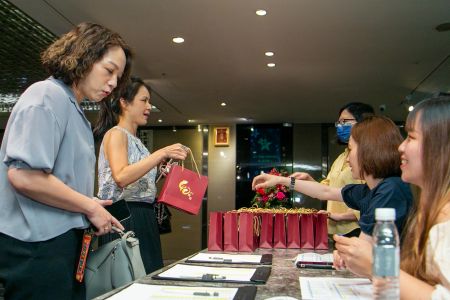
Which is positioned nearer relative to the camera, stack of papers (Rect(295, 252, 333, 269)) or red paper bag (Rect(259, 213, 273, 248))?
stack of papers (Rect(295, 252, 333, 269))

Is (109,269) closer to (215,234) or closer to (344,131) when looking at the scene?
(215,234)

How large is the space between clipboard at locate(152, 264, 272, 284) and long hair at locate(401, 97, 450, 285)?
16.8 inches

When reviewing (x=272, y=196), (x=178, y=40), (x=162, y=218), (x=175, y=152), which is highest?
(x=178, y=40)

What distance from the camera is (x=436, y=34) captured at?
4.44 meters

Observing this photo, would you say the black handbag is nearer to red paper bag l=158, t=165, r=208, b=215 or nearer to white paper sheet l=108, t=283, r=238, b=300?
red paper bag l=158, t=165, r=208, b=215

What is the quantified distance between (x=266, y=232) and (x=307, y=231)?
22 centimetres

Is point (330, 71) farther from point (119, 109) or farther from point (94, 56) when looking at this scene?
point (94, 56)

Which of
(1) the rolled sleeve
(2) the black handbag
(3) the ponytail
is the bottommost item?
(2) the black handbag

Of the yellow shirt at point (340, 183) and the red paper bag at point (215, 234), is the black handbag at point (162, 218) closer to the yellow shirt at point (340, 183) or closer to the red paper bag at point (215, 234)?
the red paper bag at point (215, 234)

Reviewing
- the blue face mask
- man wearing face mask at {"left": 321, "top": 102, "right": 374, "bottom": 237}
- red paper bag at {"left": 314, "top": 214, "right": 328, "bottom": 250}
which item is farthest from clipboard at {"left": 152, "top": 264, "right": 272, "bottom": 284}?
the blue face mask

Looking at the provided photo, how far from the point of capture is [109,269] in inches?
54.9

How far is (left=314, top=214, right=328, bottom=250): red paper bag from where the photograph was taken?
240 cm

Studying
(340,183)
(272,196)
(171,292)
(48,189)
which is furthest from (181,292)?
(340,183)

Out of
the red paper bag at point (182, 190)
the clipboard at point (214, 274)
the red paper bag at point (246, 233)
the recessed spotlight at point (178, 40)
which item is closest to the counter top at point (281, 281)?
the clipboard at point (214, 274)
